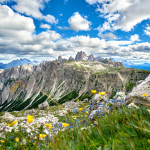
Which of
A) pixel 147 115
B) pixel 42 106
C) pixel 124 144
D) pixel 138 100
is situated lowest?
pixel 42 106

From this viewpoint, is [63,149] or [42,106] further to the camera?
[42,106]

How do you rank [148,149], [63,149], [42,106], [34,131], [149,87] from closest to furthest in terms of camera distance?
1. [148,149]
2. [63,149]
3. [34,131]
4. [149,87]
5. [42,106]

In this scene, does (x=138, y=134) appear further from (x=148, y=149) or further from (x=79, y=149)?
(x=79, y=149)

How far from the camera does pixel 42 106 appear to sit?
138m

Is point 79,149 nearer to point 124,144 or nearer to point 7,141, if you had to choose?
point 124,144

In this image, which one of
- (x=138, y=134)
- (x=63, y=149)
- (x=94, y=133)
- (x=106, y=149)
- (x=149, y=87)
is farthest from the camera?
(x=149, y=87)

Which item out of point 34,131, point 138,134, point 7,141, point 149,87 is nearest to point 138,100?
point 149,87

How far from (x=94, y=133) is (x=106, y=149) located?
1568mm

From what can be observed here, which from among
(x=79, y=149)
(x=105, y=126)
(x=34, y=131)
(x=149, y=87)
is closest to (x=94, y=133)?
(x=105, y=126)

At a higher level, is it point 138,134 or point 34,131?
point 138,134

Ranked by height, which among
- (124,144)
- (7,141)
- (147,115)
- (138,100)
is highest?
(124,144)

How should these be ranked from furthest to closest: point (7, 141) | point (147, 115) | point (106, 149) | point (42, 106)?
point (42, 106), point (7, 141), point (147, 115), point (106, 149)

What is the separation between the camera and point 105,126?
3896 mm

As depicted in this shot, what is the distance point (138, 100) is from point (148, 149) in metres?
6.20
